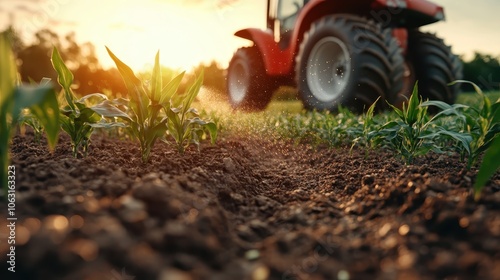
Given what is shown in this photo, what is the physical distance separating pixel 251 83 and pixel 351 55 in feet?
8.25

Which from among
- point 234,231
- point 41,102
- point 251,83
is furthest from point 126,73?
point 251,83

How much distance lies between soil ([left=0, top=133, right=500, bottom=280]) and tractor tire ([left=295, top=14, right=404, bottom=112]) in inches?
103

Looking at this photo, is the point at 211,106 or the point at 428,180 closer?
the point at 428,180

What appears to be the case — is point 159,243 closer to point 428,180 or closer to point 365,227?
point 365,227

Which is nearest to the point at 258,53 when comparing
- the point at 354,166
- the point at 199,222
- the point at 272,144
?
the point at 272,144

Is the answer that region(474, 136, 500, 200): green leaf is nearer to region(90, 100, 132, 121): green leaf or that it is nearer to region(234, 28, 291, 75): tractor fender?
region(90, 100, 132, 121): green leaf

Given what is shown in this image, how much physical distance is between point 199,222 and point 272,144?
119 inches

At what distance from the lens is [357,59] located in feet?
13.6

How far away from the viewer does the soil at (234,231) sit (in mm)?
879

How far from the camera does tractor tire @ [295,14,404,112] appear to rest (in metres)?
4.17

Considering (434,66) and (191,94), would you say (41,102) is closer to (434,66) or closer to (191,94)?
(191,94)

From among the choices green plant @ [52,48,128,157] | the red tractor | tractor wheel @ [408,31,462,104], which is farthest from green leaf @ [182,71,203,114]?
tractor wheel @ [408,31,462,104]

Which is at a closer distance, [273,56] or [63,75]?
[63,75]

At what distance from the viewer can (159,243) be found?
953mm
